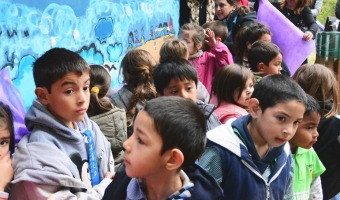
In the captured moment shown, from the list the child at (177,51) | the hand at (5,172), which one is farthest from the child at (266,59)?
the hand at (5,172)

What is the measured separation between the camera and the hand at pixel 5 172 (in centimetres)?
226

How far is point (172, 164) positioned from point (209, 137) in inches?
24.1

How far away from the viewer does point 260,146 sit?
2607 mm

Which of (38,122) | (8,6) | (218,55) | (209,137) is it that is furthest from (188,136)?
(218,55)

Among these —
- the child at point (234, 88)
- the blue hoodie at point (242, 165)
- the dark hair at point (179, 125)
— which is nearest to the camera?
the dark hair at point (179, 125)

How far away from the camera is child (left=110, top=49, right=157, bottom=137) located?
359cm

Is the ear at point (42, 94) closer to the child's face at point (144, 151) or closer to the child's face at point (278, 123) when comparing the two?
the child's face at point (144, 151)

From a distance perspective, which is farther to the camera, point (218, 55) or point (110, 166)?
point (218, 55)

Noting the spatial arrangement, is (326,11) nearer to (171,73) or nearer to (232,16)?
(232,16)

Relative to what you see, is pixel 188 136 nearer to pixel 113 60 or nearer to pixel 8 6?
pixel 8 6

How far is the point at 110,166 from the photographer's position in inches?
112

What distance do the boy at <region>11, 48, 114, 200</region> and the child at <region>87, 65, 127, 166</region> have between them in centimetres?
42

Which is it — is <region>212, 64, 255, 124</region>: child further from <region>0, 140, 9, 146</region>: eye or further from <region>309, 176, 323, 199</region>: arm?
<region>0, 140, 9, 146</region>: eye

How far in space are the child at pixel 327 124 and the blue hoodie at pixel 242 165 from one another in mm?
970
